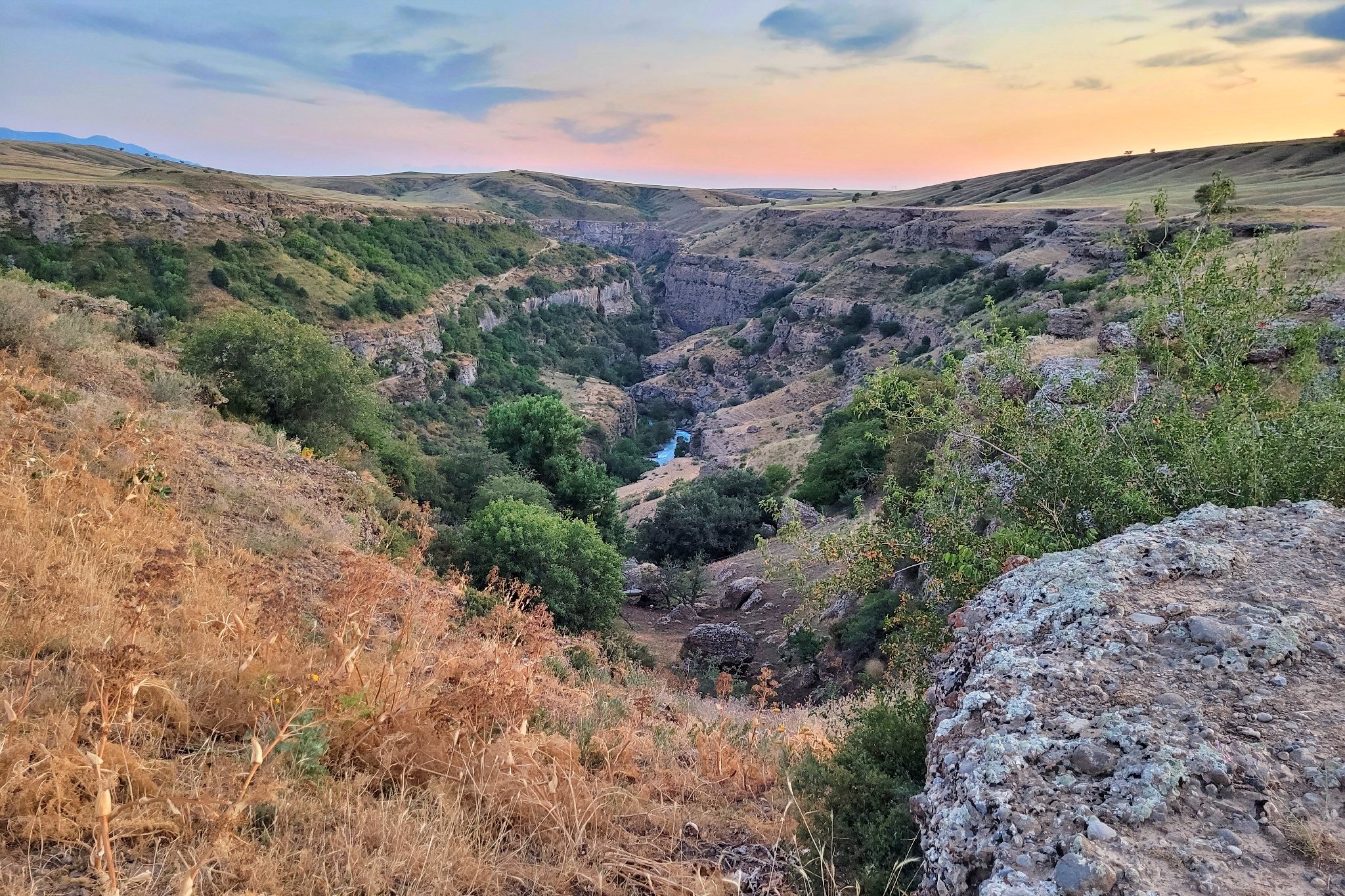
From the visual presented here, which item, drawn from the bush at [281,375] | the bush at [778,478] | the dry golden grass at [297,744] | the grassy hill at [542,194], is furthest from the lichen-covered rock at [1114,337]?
the grassy hill at [542,194]

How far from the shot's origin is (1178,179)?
55969 mm

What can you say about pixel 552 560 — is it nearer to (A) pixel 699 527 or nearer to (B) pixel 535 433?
(B) pixel 535 433

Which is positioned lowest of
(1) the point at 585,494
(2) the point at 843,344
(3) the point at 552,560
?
(1) the point at 585,494

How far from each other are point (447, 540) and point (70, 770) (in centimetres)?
1017

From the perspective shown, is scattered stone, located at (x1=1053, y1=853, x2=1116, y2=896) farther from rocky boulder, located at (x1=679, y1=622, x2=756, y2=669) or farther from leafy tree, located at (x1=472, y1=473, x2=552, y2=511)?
leafy tree, located at (x1=472, y1=473, x2=552, y2=511)

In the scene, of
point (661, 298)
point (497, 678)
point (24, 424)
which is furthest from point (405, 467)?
point (661, 298)

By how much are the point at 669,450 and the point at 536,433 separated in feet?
99.8

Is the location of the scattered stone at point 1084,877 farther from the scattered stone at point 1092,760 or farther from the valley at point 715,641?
the scattered stone at point 1092,760

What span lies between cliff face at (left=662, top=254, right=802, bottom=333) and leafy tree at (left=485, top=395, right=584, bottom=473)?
167 feet

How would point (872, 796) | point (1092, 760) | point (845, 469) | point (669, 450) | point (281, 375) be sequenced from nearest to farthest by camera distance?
point (1092, 760)
point (872, 796)
point (281, 375)
point (845, 469)
point (669, 450)

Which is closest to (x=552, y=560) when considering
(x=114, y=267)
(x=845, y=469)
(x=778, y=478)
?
(x=845, y=469)

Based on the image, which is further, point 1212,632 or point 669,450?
point 669,450

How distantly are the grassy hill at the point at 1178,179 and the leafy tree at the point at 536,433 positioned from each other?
3601cm

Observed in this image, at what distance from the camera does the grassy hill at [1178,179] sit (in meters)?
39.1
